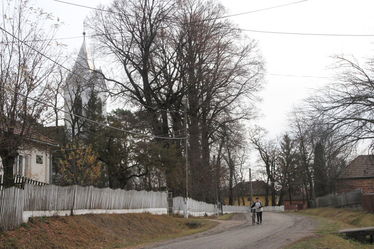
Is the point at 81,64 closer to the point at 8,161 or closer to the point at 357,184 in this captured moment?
the point at 8,161

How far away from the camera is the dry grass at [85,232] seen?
1609cm

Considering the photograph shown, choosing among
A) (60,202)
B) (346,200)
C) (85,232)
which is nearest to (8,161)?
(60,202)

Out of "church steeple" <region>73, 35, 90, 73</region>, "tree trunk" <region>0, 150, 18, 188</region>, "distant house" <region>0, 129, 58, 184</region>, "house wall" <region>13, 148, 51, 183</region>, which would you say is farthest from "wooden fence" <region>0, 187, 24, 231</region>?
"church steeple" <region>73, 35, 90, 73</region>

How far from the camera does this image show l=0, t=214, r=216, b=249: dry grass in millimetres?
16094

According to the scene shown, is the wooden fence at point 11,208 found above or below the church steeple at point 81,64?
below

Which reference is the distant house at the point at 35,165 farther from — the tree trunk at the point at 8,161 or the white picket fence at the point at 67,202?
the tree trunk at the point at 8,161

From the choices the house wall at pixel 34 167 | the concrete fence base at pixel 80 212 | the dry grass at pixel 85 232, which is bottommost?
the dry grass at pixel 85 232

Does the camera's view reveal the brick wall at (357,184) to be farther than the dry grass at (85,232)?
Yes

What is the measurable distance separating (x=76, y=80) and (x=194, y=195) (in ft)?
55.6

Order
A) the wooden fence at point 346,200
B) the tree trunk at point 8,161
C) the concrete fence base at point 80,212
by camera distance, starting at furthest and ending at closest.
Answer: the wooden fence at point 346,200, the tree trunk at point 8,161, the concrete fence base at point 80,212

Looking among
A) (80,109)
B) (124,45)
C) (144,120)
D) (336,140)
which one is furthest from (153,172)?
(336,140)

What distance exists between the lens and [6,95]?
17.8 m

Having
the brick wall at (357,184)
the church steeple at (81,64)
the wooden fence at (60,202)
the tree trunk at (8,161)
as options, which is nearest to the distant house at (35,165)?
the wooden fence at (60,202)

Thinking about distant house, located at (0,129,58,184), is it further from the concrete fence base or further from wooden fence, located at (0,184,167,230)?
the concrete fence base
